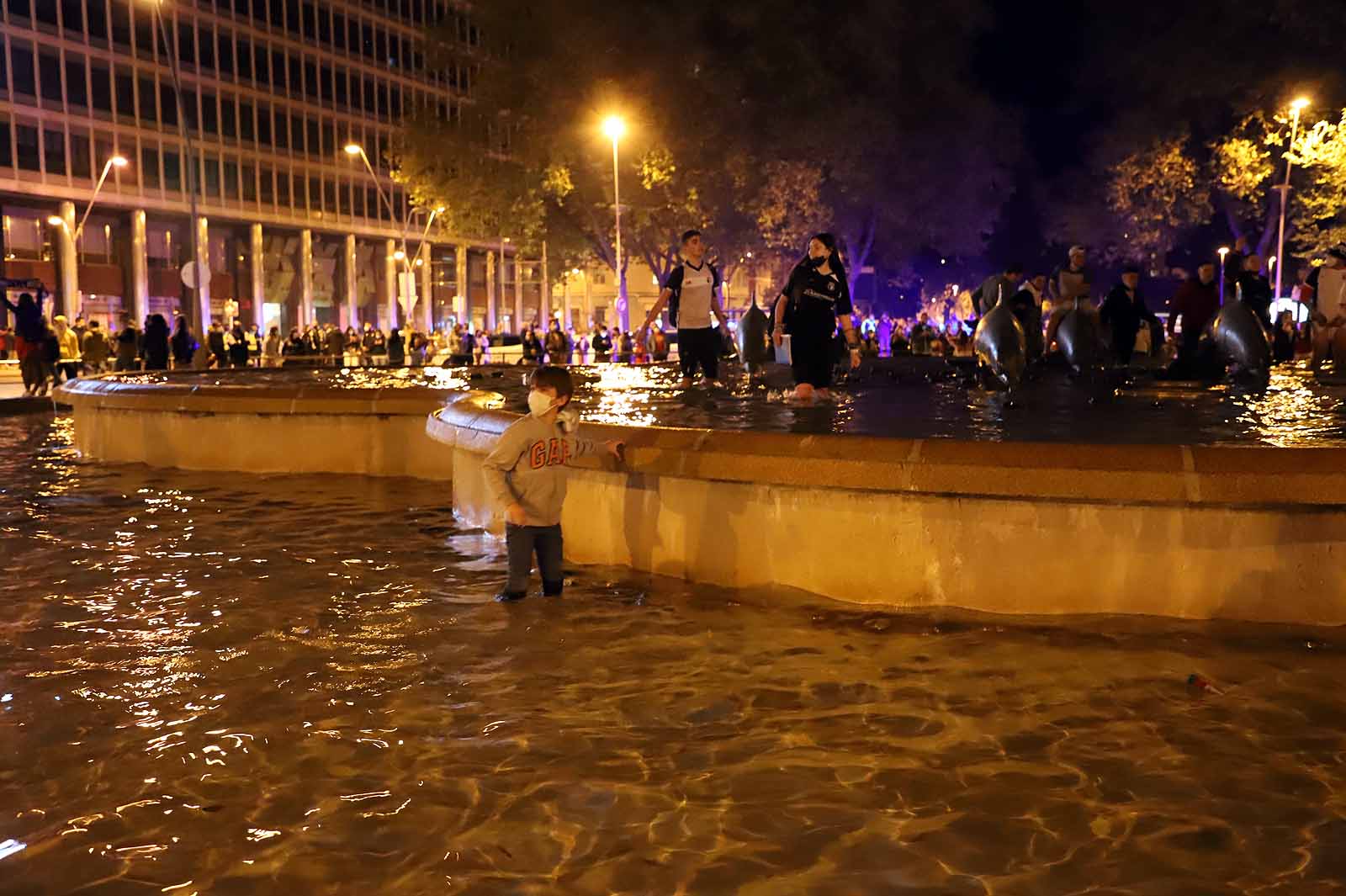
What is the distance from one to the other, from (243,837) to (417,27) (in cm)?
8360

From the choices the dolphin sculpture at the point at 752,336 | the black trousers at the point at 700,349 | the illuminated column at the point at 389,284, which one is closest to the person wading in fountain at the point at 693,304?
the black trousers at the point at 700,349

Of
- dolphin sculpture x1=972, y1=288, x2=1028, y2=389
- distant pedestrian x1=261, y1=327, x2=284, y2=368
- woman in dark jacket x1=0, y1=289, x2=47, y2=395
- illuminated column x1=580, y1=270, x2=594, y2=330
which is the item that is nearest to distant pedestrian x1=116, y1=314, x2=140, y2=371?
woman in dark jacket x1=0, y1=289, x2=47, y2=395

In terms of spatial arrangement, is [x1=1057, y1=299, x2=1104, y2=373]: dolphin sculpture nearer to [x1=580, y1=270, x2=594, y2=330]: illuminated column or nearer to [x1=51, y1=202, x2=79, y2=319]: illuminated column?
[x1=51, y1=202, x2=79, y2=319]: illuminated column

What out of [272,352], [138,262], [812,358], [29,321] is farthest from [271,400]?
[138,262]

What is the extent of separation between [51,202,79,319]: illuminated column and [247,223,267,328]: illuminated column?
1143cm

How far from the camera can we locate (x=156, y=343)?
88.0 feet

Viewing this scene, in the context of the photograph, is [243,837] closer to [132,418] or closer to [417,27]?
[132,418]

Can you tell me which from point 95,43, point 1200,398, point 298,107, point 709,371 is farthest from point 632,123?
point 298,107

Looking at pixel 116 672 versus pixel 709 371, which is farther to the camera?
pixel 709 371

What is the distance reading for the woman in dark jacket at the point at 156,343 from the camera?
1053 inches

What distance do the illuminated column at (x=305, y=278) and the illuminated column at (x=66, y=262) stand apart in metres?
15.2

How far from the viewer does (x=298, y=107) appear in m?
73.2

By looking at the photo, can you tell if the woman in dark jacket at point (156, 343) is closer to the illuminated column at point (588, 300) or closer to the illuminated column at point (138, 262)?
the illuminated column at point (138, 262)

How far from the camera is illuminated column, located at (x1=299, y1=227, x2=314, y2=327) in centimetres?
7238
